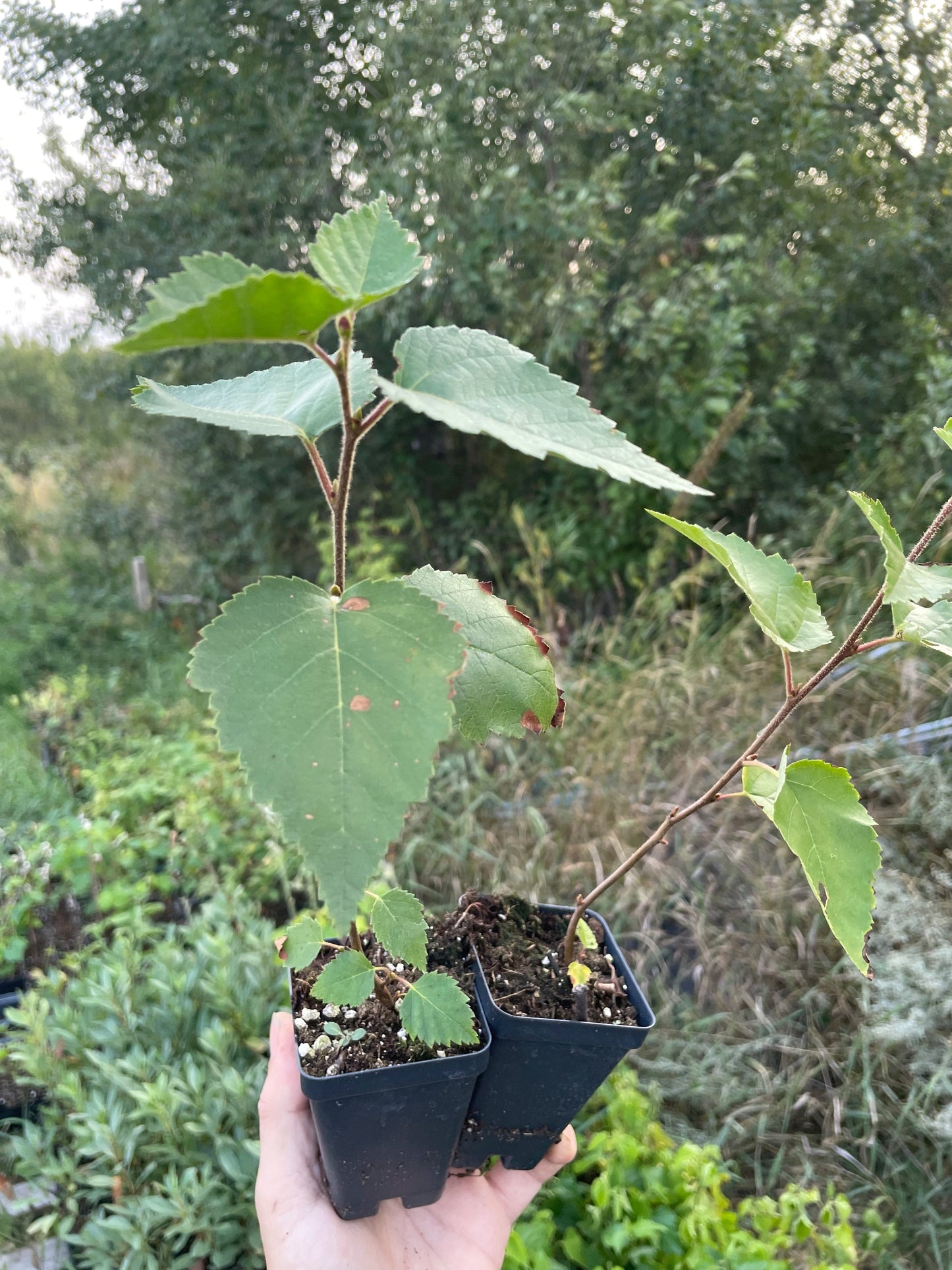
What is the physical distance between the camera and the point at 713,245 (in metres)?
2.54

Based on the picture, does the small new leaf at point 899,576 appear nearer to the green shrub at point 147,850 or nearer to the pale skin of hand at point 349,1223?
the pale skin of hand at point 349,1223

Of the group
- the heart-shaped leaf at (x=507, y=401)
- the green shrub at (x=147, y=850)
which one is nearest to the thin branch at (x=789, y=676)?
the heart-shaped leaf at (x=507, y=401)

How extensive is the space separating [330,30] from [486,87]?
924 mm

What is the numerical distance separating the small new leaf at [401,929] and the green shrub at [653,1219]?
0.79 meters

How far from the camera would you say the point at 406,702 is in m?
0.43

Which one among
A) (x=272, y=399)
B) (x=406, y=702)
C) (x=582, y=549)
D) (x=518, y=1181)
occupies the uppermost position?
(x=272, y=399)

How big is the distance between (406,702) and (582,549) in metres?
2.65

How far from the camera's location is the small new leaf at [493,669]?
1.86 ft

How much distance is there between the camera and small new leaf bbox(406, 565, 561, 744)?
57 cm

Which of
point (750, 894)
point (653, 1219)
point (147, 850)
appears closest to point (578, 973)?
point (653, 1219)

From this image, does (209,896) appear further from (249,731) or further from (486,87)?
(486,87)

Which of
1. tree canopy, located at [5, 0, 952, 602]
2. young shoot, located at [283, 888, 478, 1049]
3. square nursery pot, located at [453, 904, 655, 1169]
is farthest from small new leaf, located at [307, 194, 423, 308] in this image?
tree canopy, located at [5, 0, 952, 602]

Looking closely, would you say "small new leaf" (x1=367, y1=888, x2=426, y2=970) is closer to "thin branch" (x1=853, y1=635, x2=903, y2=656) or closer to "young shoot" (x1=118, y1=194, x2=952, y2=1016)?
"young shoot" (x1=118, y1=194, x2=952, y2=1016)

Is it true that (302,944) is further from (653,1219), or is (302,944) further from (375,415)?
(653,1219)
